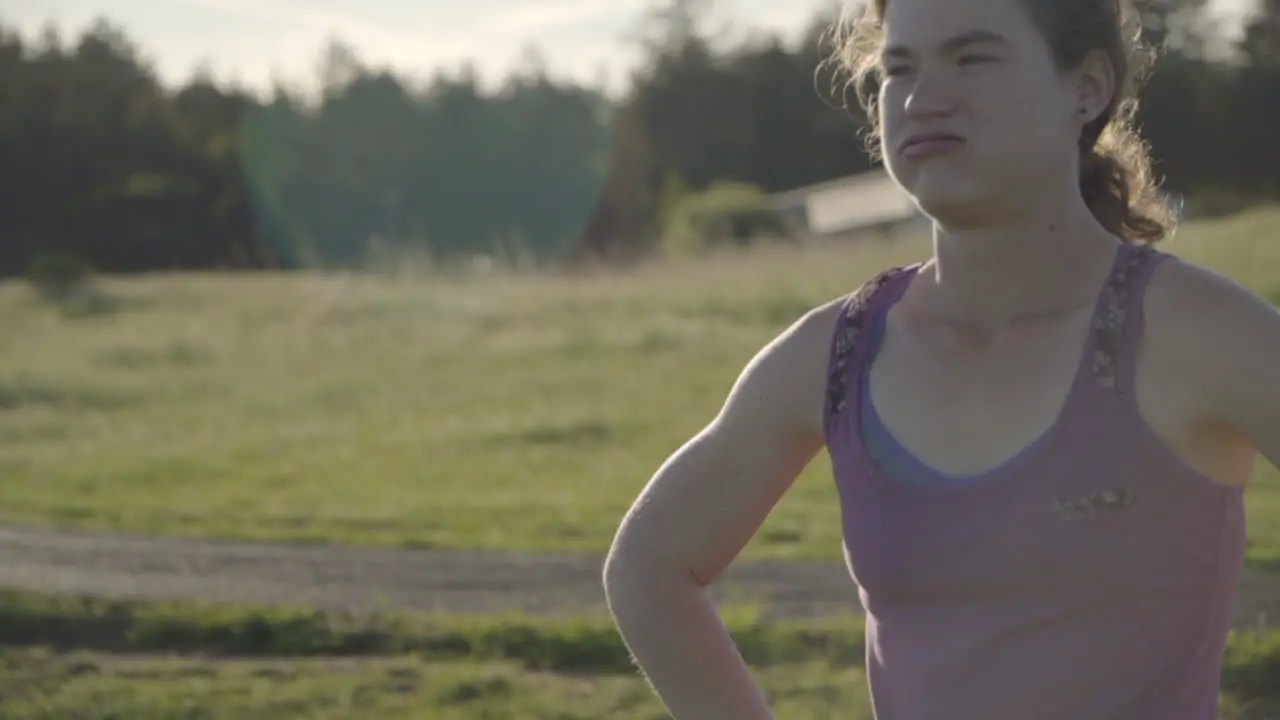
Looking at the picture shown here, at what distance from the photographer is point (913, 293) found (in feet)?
7.05

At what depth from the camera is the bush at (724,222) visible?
34.5 m

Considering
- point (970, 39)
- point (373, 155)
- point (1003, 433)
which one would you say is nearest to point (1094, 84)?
point (970, 39)

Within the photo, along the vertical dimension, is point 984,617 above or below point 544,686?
above

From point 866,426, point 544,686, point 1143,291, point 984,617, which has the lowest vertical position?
point 544,686

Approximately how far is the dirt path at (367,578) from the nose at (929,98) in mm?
4639

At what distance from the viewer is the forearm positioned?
2164 mm

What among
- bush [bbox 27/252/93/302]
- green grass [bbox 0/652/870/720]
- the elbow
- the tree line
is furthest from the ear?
the tree line

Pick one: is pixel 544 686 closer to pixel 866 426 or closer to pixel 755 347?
pixel 866 426

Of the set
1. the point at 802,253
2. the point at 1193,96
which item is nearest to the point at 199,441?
the point at 802,253

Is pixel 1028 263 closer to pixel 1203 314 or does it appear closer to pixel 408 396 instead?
pixel 1203 314

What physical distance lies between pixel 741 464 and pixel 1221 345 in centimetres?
54

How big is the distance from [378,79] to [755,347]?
110ft

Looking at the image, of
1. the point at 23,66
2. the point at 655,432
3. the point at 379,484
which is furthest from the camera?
the point at 23,66

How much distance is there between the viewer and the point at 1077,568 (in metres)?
1.86
